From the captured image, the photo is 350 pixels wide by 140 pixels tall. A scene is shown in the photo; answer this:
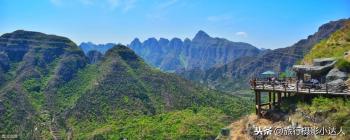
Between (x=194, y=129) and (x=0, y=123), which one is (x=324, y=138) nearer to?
(x=194, y=129)

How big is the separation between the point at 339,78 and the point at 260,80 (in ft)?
24.7

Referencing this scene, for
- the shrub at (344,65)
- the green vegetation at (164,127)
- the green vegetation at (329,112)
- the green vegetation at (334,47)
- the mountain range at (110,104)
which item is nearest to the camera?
the green vegetation at (329,112)

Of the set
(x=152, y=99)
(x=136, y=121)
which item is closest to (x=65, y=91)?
(x=152, y=99)

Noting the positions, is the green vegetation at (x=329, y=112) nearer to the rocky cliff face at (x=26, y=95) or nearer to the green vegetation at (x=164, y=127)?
the green vegetation at (x=164, y=127)

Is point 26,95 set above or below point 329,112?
below

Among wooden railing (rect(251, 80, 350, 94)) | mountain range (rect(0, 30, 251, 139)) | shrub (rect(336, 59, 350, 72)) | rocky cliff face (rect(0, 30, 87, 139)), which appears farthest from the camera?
rocky cliff face (rect(0, 30, 87, 139))

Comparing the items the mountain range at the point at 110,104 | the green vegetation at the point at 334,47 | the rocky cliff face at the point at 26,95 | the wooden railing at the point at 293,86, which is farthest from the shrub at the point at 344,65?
the rocky cliff face at the point at 26,95

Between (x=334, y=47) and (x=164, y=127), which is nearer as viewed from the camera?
(x=334, y=47)

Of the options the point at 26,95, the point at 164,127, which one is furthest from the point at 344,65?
the point at 26,95

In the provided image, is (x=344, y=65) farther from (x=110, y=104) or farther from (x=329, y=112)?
(x=110, y=104)

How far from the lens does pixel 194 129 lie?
122 metres

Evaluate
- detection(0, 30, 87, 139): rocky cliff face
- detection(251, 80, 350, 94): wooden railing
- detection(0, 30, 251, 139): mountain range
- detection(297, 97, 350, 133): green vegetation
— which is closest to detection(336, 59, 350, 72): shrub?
detection(251, 80, 350, 94): wooden railing

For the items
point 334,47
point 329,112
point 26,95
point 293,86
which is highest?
point 334,47

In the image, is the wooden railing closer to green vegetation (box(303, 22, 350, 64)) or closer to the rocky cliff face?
green vegetation (box(303, 22, 350, 64))
